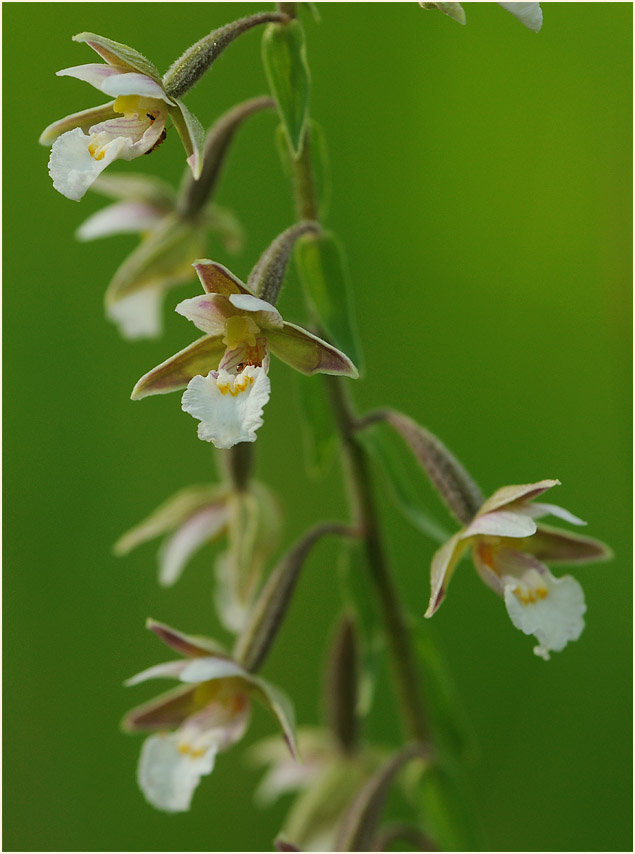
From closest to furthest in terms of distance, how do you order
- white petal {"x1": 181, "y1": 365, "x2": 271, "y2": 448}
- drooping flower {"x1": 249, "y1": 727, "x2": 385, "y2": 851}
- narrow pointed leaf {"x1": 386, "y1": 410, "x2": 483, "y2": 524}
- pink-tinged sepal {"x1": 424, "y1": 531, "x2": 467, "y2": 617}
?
white petal {"x1": 181, "y1": 365, "x2": 271, "y2": 448} < pink-tinged sepal {"x1": 424, "y1": 531, "x2": 467, "y2": 617} < narrow pointed leaf {"x1": 386, "y1": 410, "x2": 483, "y2": 524} < drooping flower {"x1": 249, "y1": 727, "x2": 385, "y2": 851}

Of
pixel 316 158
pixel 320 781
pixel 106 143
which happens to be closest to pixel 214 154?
pixel 316 158

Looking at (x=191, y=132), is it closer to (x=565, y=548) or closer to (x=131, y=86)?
(x=131, y=86)

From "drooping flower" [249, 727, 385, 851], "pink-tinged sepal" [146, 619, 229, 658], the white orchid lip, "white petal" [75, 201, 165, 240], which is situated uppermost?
the white orchid lip

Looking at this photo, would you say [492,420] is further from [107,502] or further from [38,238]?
[38,238]

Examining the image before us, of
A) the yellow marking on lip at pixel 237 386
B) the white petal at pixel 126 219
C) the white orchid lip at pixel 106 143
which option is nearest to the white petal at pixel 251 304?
the yellow marking on lip at pixel 237 386

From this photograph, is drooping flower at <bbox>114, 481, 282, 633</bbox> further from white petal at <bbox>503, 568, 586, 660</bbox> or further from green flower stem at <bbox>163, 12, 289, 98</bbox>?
green flower stem at <bbox>163, 12, 289, 98</bbox>

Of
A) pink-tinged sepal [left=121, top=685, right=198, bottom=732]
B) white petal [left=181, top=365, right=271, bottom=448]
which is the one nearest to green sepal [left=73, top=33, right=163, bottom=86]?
white petal [left=181, top=365, right=271, bottom=448]
